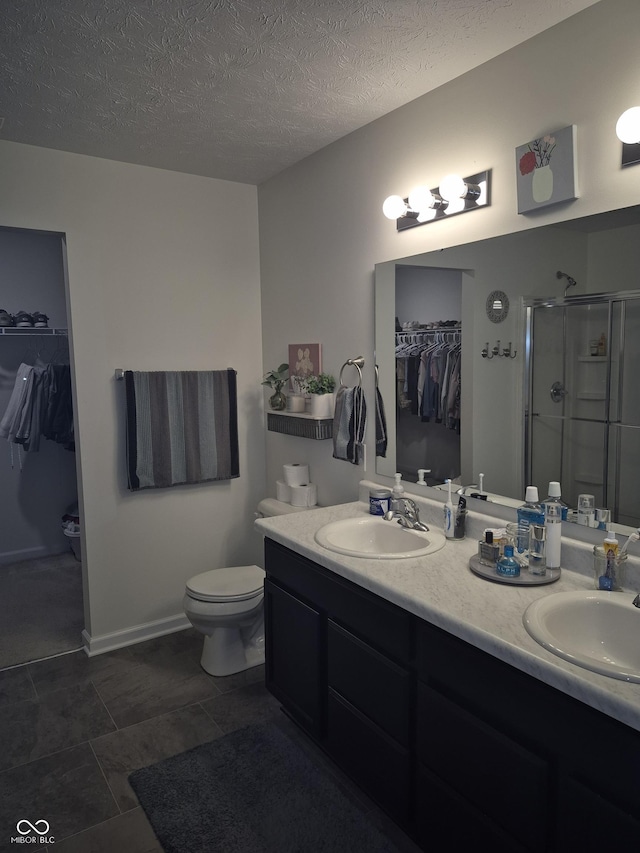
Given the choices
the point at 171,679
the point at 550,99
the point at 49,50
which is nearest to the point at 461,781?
the point at 171,679

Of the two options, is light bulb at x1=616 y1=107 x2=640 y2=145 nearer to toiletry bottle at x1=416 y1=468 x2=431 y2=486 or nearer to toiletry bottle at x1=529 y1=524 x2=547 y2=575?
toiletry bottle at x1=529 y1=524 x2=547 y2=575

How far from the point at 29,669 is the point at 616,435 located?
280 centimetres

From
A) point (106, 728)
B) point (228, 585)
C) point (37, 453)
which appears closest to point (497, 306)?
point (228, 585)

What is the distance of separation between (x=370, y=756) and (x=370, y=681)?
9.5 inches

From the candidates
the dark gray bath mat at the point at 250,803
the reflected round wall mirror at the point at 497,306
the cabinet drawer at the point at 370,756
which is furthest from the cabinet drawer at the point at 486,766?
the reflected round wall mirror at the point at 497,306

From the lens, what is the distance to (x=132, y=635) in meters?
3.18

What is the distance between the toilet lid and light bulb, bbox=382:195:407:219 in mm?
1734

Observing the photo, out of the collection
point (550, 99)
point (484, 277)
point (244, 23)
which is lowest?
point (484, 277)

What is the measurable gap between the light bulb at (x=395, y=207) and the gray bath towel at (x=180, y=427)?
137cm

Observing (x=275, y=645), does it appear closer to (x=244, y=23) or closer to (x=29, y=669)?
(x=29, y=669)

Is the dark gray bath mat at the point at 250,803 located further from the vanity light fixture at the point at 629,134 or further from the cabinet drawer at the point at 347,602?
the vanity light fixture at the point at 629,134

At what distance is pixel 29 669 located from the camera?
2.92 metres

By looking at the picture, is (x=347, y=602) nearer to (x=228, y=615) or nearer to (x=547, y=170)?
(x=228, y=615)

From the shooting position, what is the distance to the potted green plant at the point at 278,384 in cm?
317
